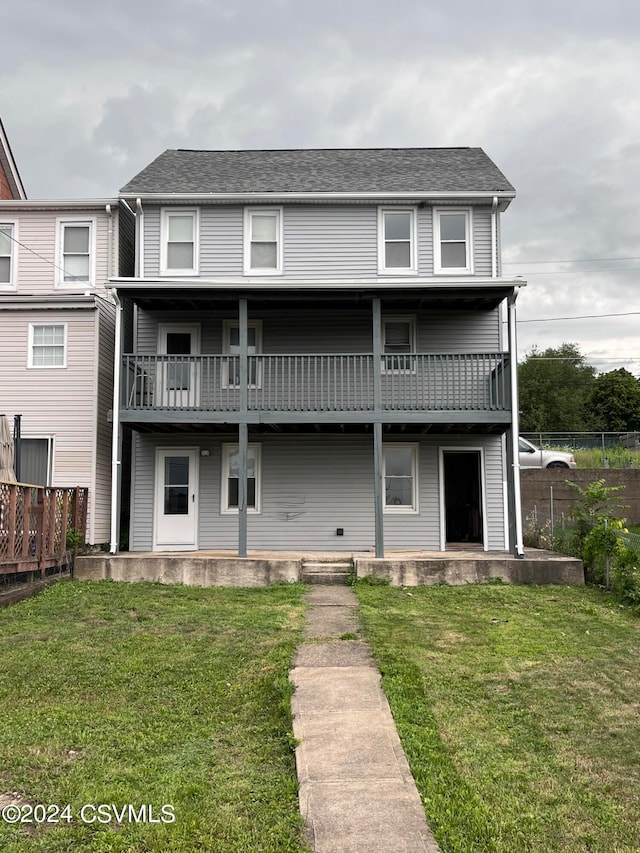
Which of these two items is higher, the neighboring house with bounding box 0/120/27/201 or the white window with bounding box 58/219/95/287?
the neighboring house with bounding box 0/120/27/201

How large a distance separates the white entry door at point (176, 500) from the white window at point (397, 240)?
588 centimetres

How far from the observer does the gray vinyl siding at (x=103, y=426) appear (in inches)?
589

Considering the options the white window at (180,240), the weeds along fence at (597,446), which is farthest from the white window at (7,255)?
the weeds along fence at (597,446)

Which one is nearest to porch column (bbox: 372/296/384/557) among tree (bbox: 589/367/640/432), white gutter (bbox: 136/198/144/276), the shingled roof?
the shingled roof

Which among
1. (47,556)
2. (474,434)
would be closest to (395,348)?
(474,434)

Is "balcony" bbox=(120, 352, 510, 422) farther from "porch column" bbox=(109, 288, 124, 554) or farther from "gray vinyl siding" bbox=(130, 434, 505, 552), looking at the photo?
"gray vinyl siding" bbox=(130, 434, 505, 552)

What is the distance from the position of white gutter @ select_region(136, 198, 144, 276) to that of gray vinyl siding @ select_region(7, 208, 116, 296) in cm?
89

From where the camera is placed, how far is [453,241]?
51.7ft

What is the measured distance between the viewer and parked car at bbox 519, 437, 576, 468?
23953 mm

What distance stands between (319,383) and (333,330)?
162 cm

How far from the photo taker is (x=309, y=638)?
8367 mm

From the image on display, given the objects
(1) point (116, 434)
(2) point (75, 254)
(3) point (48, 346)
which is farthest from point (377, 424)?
(2) point (75, 254)

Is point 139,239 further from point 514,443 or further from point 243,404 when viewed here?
point 514,443

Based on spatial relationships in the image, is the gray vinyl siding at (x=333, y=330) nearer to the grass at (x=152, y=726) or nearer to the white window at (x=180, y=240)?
the white window at (x=180, y=240)
